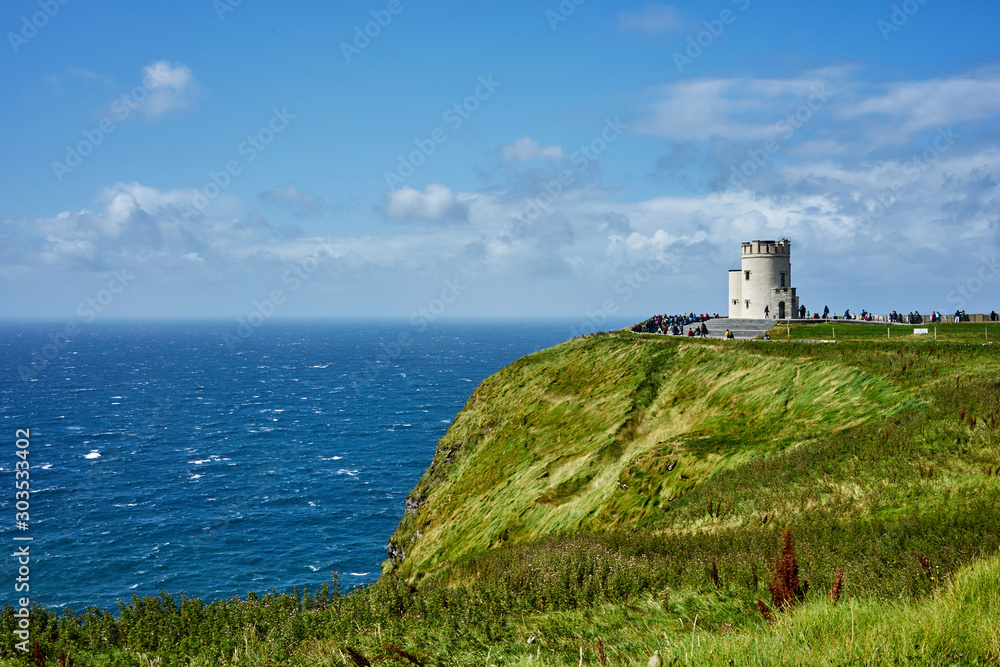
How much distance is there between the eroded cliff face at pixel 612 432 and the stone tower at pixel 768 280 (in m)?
19.4

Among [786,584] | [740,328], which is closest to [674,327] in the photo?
[740,328]

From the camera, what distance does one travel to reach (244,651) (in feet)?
32.2

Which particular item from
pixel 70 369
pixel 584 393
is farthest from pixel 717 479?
pixel 70 369

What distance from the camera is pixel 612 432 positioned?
31047 millimetres

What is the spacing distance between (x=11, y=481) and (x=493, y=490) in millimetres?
58373

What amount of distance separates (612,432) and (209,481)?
4927 cm

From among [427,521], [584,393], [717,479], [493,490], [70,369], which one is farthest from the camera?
[70,369]

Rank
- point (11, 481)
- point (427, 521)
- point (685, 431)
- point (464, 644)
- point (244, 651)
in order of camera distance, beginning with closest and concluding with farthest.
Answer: point (464, 644)
point (244, 651)
point (685, 431)
point (427, 521)
point (11, 481)

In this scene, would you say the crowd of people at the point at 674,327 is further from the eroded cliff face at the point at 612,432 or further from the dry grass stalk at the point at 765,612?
the dry grass stalk at the point at 765,612

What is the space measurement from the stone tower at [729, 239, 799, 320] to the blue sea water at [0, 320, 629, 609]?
3782 centimetres

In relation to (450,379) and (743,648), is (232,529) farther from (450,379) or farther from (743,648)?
(450,379)

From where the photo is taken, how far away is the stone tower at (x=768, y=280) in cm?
5856

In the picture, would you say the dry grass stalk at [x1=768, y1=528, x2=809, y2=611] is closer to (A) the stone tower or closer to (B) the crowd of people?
(B) the crowd of people

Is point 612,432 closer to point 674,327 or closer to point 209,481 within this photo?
point 674,327
